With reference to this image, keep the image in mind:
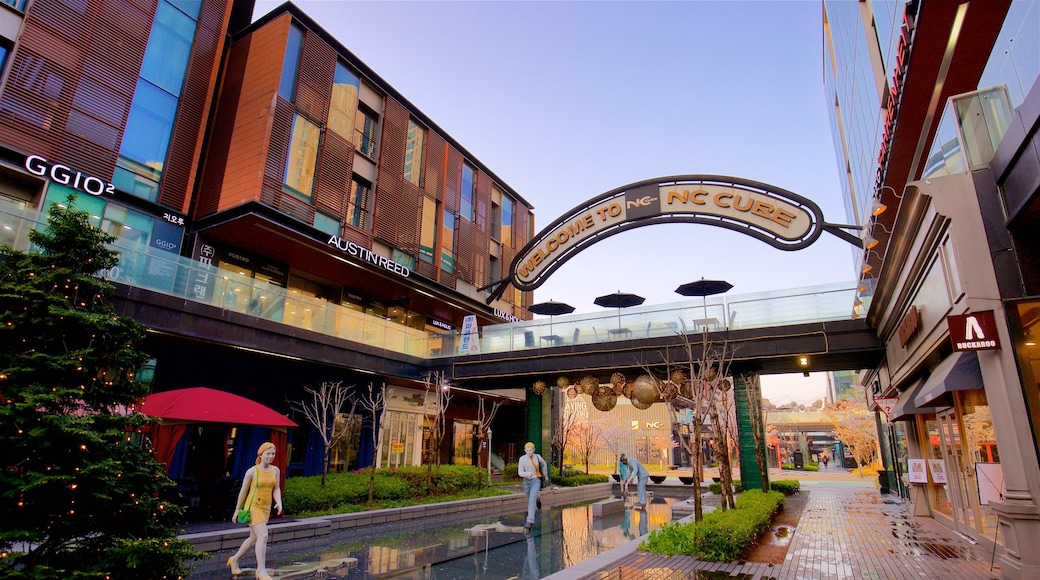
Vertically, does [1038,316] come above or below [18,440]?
above

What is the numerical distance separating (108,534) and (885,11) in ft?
60.7

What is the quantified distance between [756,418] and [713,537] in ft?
37.4

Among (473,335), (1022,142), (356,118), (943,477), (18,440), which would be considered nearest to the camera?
(18,440)

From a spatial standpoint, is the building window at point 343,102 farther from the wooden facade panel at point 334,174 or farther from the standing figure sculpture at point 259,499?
the standing figure sculpture at point 259,499

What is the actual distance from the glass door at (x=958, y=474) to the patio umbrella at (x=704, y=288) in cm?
727

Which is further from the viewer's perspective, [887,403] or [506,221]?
[506,221]

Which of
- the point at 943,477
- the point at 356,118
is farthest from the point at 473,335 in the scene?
the point at 943,477

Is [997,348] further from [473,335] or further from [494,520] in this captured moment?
[473,335]

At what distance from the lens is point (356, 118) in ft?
84.6

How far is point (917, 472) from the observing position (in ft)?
49.0

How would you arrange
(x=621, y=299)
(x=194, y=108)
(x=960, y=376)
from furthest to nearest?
1. (x=194, y=108)
2. (x=621, y=299)
3. (x=960, y=376)

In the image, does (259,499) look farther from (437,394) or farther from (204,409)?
(437,394)

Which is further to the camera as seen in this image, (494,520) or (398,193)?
(398,193)

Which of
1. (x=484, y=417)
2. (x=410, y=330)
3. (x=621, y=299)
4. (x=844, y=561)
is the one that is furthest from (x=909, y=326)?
(x=484, y=417)
